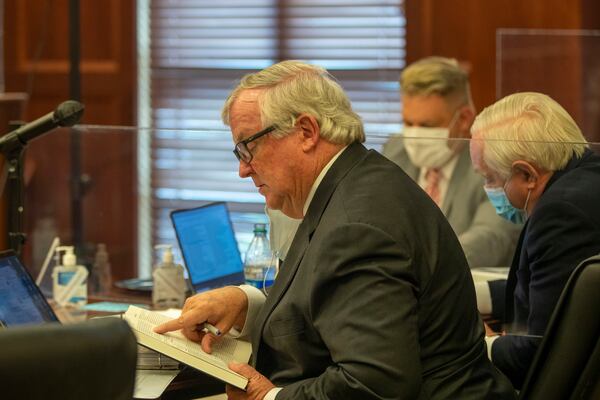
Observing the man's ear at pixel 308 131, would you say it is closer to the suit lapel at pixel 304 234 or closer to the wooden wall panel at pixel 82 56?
the suit lapel at pixel 304 234

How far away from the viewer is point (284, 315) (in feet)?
6.32

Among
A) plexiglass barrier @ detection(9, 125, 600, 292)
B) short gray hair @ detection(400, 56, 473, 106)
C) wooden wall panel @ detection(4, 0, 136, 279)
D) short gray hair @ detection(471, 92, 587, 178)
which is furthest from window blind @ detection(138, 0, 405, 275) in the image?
short gray hair @ detection(471, 92, 587, 178)

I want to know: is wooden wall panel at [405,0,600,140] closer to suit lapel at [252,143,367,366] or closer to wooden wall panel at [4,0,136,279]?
wooden wall panel at [4,0,136,279]

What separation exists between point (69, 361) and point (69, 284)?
163cm

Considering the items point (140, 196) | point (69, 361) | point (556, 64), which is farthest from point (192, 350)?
point (556, 64)

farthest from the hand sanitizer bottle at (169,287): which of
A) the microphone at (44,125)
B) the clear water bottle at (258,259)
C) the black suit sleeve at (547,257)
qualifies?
the black suit sleeve at (547,257)

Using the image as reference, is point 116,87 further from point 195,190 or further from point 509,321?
point 509,321

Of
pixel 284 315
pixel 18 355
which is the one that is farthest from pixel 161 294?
pixel 18 355

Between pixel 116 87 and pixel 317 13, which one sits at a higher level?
pixel 317 13

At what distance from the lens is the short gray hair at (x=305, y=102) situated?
2035 mm

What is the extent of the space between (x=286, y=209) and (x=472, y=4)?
9.04ft

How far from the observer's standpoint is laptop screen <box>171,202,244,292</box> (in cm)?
278

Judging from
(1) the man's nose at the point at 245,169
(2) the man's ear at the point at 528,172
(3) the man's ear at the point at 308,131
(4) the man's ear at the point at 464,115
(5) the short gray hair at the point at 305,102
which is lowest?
(2) the man's ear at the point at 528,172

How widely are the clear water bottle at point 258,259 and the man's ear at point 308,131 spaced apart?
0.64 metres
